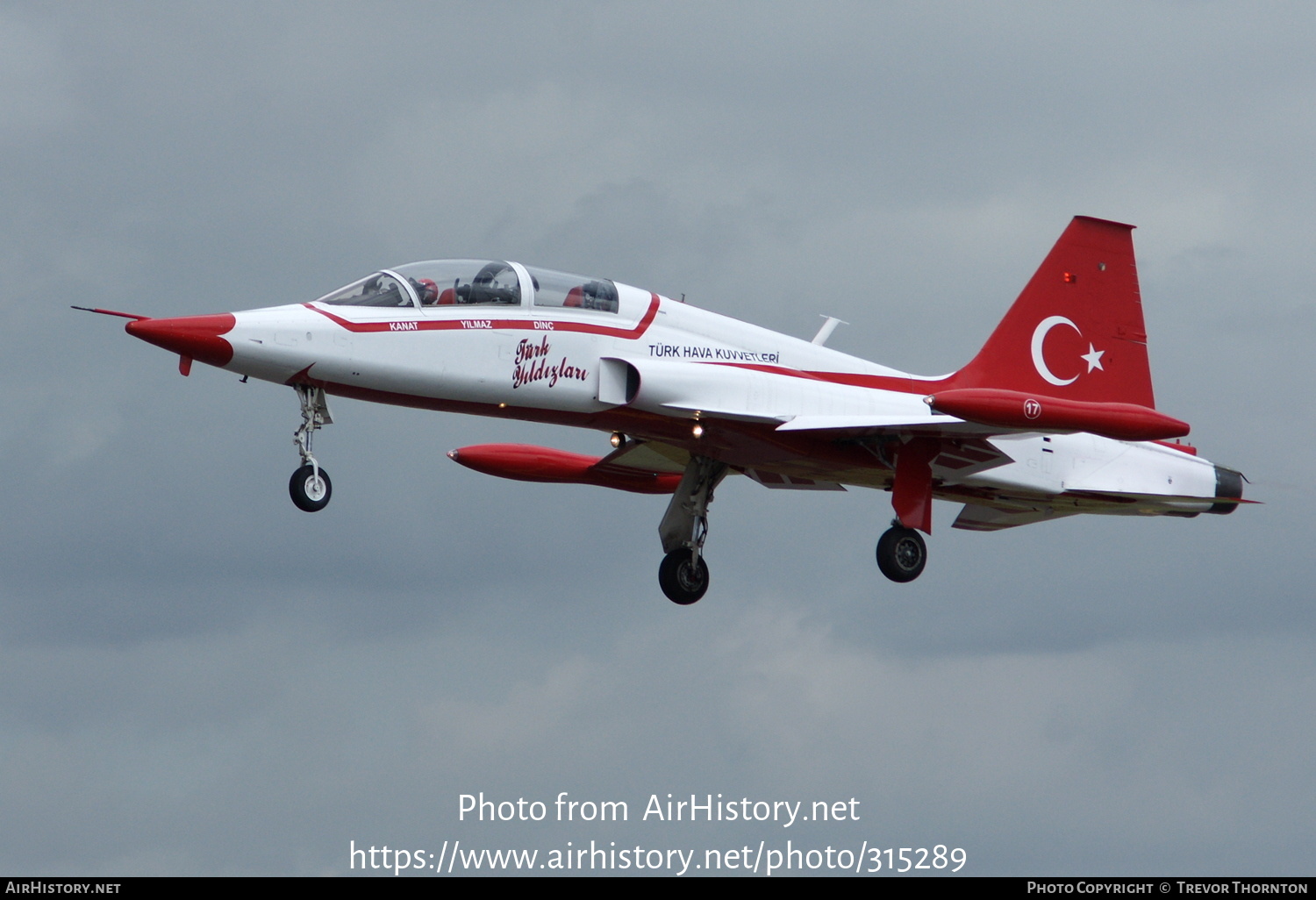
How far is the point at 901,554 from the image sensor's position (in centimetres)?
2669

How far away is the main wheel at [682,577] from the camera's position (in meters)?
28.4

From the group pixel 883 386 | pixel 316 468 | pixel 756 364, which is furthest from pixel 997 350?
pixel 316 468

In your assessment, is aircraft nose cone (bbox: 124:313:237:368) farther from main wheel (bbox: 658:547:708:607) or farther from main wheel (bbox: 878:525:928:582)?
main wheel (bbox: 878:525:928:582)

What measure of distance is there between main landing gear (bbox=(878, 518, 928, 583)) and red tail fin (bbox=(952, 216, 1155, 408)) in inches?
116

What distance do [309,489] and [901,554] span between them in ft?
28.6

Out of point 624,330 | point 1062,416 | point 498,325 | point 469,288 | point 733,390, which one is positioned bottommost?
point 1062,416

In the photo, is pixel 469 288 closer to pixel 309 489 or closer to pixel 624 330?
pixel 624 330

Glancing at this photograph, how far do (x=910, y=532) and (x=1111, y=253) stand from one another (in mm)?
5643

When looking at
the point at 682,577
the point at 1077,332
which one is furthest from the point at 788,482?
the point at 1077,332

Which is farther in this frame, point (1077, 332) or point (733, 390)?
point (1077, 332)

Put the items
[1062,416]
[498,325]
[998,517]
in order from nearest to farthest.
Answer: [1062,416] → [498,325] → [998,517]

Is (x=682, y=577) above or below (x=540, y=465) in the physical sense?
below

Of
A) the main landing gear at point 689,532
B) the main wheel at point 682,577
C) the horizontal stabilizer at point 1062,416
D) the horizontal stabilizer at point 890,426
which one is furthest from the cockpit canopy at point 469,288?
the horizontal stabilizer at point 1062,416

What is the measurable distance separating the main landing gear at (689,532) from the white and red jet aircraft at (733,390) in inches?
1.2
